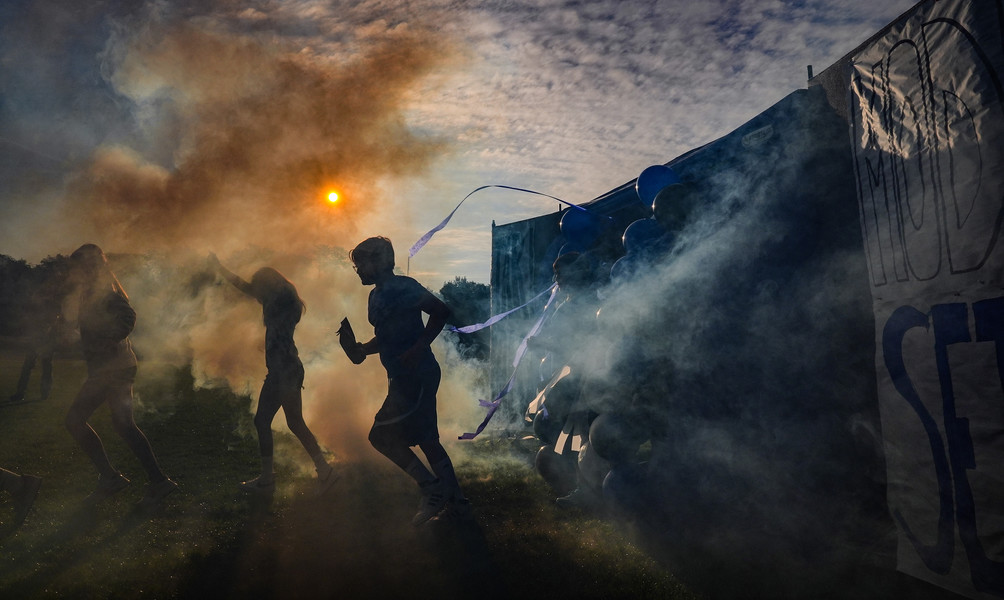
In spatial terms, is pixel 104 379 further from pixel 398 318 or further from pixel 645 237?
pixel 645 237

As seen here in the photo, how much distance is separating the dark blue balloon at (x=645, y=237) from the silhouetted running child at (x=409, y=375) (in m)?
1.70

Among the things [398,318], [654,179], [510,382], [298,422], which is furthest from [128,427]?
[654,179]

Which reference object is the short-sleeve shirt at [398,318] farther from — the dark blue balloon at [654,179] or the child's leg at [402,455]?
the dark blue balloon at [654,179]

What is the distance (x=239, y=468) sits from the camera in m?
5.81

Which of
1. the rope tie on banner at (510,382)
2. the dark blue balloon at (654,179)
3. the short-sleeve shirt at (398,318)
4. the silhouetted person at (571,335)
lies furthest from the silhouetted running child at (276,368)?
the dark blue balloon at (654,179)

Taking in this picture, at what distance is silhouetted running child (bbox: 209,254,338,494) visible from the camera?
193 inches

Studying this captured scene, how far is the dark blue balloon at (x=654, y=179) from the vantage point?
16.8 feet

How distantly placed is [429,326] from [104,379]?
2935 millimetres

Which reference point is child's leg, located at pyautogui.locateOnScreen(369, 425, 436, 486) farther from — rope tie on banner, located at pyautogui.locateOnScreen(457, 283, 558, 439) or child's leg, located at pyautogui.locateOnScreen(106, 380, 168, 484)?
Result: child's leg, located at pyautogui.locateOnScreen(106, 380, 168, 484)

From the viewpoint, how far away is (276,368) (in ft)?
16.3

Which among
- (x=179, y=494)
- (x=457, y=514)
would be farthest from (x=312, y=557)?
(x=179, y=494)

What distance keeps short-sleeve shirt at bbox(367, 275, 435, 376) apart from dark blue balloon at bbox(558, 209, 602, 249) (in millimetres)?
2630

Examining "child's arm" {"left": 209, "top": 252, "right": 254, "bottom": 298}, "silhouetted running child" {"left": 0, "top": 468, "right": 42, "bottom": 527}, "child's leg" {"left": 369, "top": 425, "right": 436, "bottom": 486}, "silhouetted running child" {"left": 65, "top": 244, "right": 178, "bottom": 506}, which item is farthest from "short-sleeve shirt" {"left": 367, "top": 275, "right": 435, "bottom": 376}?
"silhouetted running child" {"left": 0, "top": 468, "right": 42, "bottom": 527}

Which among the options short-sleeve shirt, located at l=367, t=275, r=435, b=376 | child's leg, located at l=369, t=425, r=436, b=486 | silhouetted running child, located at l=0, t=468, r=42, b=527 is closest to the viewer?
silhouetted running child, located at l=0, t=468, r=42, b=527
